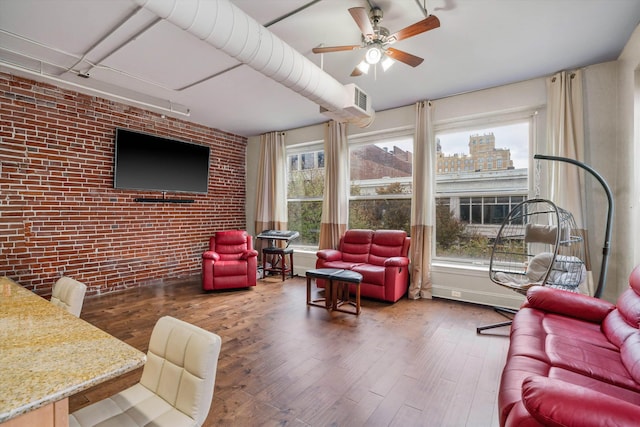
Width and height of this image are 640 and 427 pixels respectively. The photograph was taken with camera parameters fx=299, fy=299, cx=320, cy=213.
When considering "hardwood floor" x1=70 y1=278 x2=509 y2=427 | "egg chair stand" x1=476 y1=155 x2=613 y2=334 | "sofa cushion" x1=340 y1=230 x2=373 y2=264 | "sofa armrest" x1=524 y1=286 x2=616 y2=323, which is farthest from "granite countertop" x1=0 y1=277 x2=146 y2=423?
"sofa cushion" x1=340 y1=230 x2=373 y2=264

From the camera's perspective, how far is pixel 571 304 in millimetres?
2229

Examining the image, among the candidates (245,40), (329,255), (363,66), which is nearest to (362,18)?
(363,66)

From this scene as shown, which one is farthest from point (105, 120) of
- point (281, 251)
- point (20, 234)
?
point (281, 251)

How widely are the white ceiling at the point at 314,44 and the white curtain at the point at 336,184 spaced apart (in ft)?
3.29

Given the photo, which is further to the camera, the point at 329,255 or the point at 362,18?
the point at 329,255

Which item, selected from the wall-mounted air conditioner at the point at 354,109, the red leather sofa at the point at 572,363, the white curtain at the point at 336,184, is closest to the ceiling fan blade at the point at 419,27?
the wall-mounted air conditioner at the point at 354,109

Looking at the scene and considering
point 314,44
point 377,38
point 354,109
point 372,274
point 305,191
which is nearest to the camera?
point 377,38

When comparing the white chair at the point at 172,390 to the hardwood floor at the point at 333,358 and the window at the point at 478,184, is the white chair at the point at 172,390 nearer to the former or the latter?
the hardwood floor at the point at 333,358

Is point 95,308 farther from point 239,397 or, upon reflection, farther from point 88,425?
point 88,425

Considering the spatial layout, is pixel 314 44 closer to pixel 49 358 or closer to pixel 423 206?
pixel 423 206

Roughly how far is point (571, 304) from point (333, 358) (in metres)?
1.86

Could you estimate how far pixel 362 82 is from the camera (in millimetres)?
3807

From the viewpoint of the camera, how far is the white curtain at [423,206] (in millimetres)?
4266

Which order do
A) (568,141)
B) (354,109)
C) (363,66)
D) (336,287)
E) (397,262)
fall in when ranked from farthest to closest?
1. (397,262)
2. (336,287)
3. (354,109)
4. (568,141)
5. (363,66)
